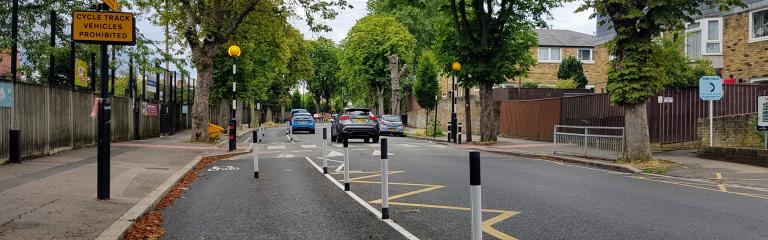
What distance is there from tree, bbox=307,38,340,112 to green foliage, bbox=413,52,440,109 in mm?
35964

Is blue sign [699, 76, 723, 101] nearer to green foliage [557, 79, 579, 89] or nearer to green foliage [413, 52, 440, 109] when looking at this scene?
green foliage [557, 79, 579, 89]

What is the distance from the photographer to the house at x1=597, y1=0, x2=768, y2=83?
22984mm

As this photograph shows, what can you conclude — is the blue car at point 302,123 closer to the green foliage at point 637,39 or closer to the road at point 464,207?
the road at point 464,207

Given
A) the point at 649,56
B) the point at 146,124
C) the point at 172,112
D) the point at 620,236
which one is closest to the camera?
the point at 620,236

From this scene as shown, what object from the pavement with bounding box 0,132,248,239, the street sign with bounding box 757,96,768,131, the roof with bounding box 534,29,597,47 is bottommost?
the pavement with bounding box 0,132,248,239

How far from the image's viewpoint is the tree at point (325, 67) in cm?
8712

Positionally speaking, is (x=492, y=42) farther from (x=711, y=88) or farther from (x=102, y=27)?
(x=102, y=27)

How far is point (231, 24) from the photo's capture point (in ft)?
83.6

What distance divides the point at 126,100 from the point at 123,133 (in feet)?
4.59

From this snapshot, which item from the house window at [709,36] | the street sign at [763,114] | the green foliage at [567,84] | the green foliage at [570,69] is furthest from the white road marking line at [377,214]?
the green foliage at [570,69]

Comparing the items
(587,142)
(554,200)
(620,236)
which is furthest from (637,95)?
(620,236)

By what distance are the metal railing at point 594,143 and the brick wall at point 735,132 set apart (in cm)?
Answer: 253

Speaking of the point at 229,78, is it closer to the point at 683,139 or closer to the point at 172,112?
the point at 172,112

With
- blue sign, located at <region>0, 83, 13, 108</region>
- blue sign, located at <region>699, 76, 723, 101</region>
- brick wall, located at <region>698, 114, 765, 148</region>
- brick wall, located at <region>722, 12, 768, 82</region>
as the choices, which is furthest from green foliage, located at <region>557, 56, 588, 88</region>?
blue sign, located at <region>0, 83, 13, 108</region>
